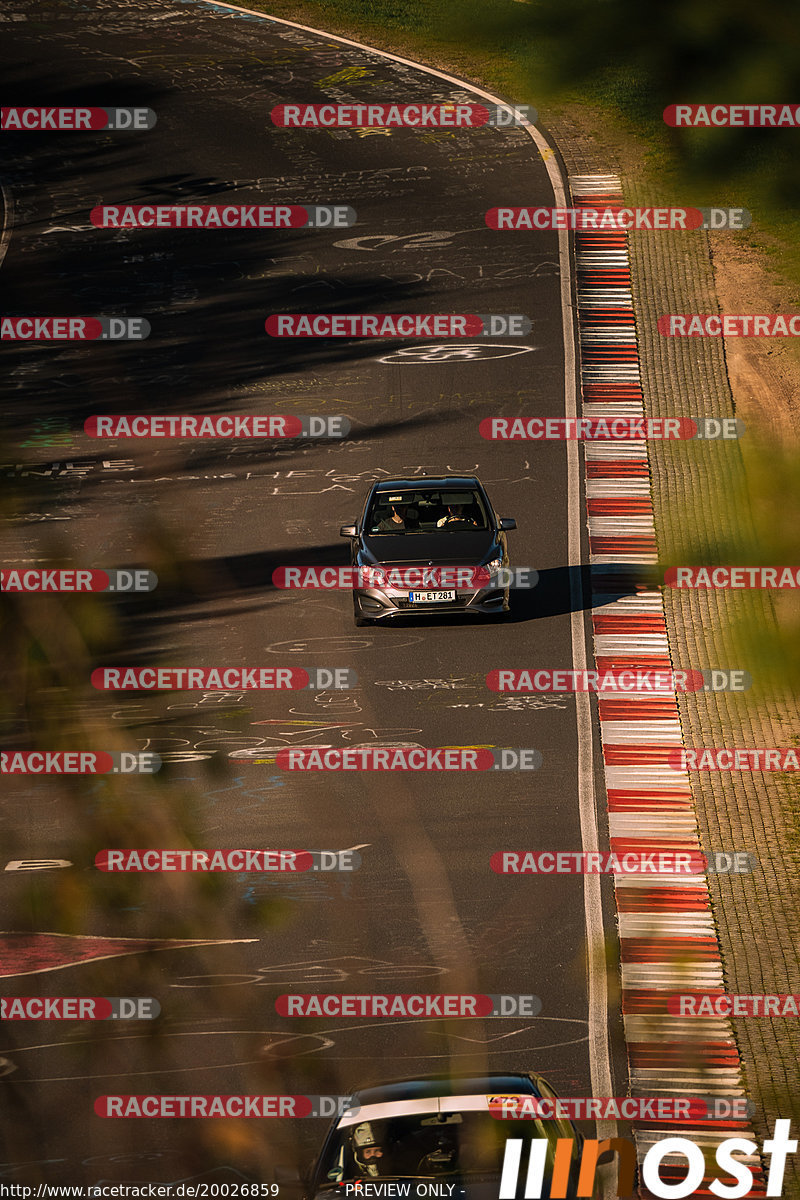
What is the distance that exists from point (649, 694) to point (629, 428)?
10638 mm

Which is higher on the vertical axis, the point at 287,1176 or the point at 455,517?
the point at 455,517

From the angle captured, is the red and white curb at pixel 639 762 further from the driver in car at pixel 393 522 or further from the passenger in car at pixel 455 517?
the driver in car at pixel 393 522

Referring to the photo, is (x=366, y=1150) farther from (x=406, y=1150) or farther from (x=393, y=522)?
(x=393, y=522)

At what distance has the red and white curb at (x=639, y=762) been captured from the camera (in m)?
3.04

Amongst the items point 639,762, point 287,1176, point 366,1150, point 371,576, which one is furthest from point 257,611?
point 287,1176

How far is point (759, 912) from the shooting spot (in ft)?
47.0

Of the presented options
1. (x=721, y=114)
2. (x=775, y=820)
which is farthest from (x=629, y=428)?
(x=721, y=114)

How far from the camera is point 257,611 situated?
22.2 meters

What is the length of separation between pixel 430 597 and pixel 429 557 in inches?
22.2

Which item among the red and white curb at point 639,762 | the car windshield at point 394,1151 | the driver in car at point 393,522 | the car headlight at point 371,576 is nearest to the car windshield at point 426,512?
the driver in car at point 393,522

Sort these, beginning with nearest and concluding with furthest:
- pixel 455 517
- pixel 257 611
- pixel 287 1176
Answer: pixel 287 1176 < pixel 455 517 < pixel 257 611

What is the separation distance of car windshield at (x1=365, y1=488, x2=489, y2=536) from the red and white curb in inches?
87.2

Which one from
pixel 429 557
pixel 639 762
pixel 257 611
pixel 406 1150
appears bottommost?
pixel 406 1150

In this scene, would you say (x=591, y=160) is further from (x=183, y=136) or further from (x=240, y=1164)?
(x=240, y=1164)
